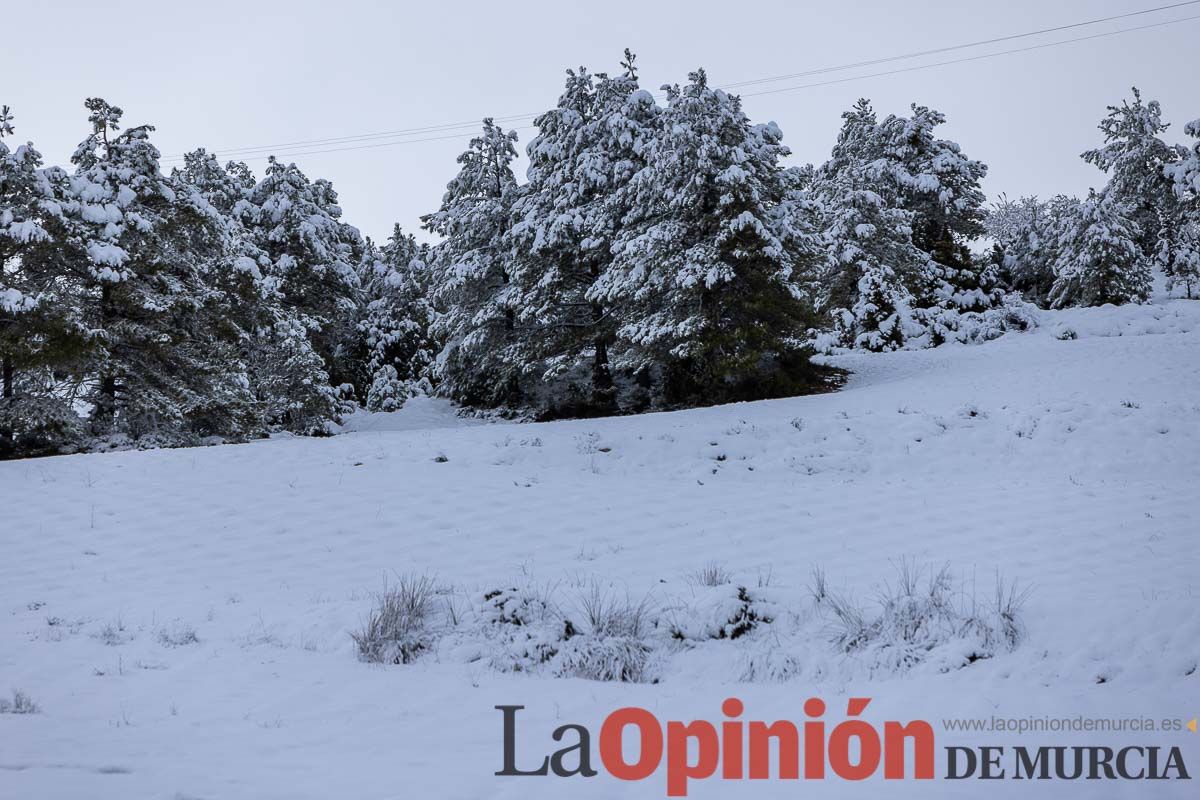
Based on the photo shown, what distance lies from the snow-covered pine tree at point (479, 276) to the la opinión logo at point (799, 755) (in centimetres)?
1925

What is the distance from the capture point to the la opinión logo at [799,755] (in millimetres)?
4367

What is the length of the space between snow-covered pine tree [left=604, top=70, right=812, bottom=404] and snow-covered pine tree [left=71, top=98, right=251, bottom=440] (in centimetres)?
1094

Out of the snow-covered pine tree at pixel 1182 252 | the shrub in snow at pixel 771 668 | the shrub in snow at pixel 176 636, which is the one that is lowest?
the shrub in snow at pixel 771 668

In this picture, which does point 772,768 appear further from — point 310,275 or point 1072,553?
point 310,275

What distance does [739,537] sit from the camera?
9.70 m

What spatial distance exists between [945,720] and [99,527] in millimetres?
10656

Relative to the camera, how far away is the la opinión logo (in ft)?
14.3

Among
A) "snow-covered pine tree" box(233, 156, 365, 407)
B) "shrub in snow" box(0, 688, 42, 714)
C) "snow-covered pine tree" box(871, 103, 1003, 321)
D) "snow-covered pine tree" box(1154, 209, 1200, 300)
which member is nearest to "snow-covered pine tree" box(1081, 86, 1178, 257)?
"snow-covered pine tree" box(1154, 209, 1200, 300)

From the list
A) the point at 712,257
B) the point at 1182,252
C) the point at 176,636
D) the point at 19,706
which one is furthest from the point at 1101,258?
the point at 19,706

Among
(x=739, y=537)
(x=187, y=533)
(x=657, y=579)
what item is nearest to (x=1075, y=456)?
(x=739, y=537)

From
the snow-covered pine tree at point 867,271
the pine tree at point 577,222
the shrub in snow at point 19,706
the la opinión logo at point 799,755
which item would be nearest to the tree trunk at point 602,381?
the pine tree at point 577,222

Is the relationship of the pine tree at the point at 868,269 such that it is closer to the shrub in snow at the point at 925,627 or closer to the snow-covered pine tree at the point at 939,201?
the snow-covered pine tree at the point at 939,201

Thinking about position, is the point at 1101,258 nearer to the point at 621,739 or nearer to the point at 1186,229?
the point at 1186,229

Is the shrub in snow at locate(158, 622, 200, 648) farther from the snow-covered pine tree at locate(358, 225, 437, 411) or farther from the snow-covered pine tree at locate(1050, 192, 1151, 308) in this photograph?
the snow-covered pine tree at locate(1050, 192, 1151, 308)
